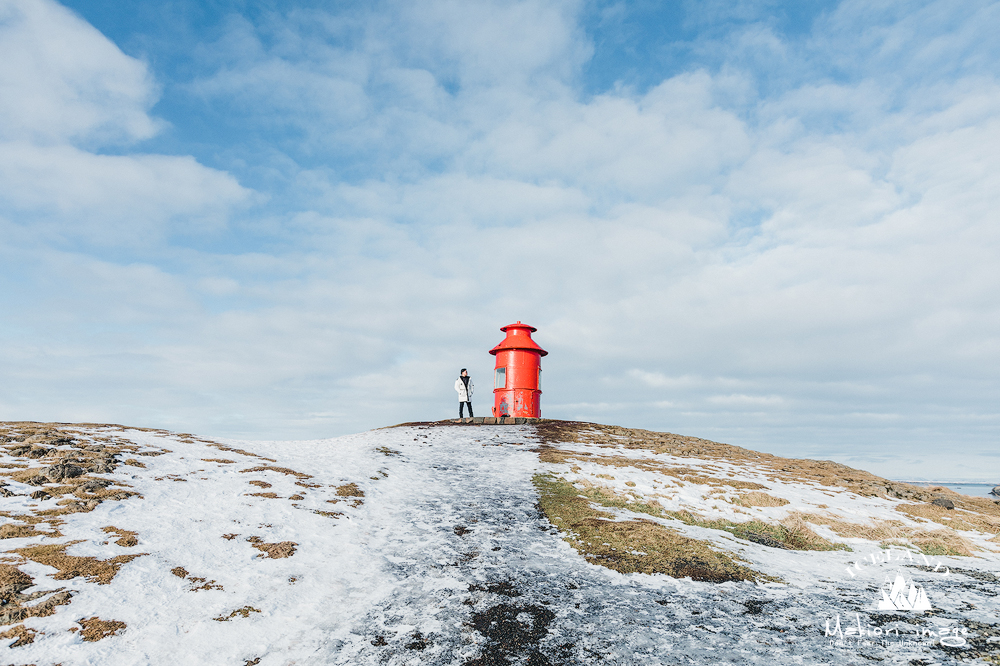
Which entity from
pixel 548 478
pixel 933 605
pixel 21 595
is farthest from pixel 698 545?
pixel 21 595

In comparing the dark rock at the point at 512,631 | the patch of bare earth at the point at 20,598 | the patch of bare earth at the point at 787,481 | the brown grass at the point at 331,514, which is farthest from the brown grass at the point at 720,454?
the patch of bare earth at the point at 20,598

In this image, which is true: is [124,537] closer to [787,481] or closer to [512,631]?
[512,631]

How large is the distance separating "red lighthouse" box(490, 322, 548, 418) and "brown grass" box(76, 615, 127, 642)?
939 inches

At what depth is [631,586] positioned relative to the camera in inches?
299

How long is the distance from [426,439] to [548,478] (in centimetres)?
782

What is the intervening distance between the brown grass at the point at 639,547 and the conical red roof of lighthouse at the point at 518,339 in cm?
1733


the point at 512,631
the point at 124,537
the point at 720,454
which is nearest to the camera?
the point at 512,631

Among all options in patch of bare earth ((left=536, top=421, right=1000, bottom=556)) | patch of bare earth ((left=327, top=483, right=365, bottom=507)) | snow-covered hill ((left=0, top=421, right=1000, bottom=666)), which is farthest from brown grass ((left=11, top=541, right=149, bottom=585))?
patch of bare earth ((left=536, top=421, right=1000, bottom=556))

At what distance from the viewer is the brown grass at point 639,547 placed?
8281mm

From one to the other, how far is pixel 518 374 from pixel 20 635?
2449cm

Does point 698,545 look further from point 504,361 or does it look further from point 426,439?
point 504,361

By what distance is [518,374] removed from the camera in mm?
28969

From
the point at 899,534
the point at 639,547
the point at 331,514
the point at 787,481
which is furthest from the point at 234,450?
the point at 787,481

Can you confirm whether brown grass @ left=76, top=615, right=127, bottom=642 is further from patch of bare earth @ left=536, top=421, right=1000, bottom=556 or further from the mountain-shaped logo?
patch of bare earth @ left=536, top=421, right=1000, bottom=556
